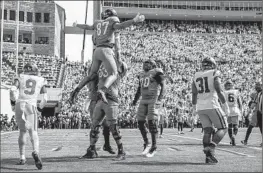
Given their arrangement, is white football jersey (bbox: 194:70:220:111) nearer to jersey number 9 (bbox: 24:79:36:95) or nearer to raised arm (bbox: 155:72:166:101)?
raised arm (bbox: 155:72:166:101)

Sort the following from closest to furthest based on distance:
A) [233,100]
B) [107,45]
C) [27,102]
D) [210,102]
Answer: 1. [27,102]
2. [210,102]
3. [107,45]
4. [233,100]

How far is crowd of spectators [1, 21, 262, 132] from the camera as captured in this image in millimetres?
38281

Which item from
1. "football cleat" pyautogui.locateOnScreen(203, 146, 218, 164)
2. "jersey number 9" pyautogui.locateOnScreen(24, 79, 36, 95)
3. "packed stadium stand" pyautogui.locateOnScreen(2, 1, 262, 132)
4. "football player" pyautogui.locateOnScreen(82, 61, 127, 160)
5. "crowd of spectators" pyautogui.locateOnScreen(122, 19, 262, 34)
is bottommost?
"football cleat" pyautogui.locateOnScreen(203, 146, 218, 164)

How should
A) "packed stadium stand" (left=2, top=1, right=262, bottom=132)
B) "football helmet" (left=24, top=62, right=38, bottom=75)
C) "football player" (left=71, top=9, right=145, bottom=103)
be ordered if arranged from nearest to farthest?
1. "football helmet" (left=24, top=62, right=38, bottom=75)
2. "football player" (left=71, top=9, right=145, bottom=103)
3. "packed stadium stand" (left=2, top=1, right=262, bottom=132)

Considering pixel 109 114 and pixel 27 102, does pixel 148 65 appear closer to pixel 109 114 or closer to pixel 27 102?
pixel 109 114

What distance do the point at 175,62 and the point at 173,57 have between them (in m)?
2.07

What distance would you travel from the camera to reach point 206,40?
227ft

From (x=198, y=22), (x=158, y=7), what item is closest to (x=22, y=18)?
(x=158, y=7)

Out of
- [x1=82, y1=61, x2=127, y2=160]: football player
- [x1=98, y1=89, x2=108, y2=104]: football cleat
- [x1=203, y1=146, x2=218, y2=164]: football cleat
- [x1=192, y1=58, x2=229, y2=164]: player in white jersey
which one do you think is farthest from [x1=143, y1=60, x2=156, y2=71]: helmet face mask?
[x1=203, y1=146, x2=218, y2=164]: football cleat

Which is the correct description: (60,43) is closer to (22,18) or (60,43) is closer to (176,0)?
(22,18)

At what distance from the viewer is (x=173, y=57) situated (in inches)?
2345

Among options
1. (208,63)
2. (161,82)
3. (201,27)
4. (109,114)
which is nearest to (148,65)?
(161,82)

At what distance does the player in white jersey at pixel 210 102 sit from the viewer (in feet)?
27.4

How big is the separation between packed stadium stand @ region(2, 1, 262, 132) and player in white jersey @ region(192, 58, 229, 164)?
94.2ft
